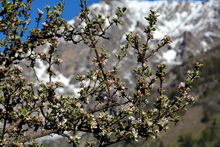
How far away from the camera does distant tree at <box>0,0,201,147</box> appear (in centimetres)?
943

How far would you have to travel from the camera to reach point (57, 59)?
35.8 ft

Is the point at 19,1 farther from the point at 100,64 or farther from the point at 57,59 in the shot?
the point at 100,64

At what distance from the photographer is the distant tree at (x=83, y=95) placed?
943 centimetres

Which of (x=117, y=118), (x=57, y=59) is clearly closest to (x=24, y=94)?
(x=57, y=59)

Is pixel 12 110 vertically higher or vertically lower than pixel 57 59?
lower

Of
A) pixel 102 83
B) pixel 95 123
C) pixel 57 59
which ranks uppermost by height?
pixel 57 59

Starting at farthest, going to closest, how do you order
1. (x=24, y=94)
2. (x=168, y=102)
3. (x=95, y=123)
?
(x=24, y=94) < (x=168, y=102) < (x=95, y=123)

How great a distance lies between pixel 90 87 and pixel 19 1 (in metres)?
3.74

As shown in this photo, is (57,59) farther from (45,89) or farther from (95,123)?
(95,123)

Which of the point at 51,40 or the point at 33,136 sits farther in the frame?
the point at 51,40

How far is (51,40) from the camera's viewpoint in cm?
1057

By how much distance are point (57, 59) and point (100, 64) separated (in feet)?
5.19

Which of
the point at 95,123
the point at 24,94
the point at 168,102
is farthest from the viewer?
the point at 24,94

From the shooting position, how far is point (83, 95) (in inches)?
421
